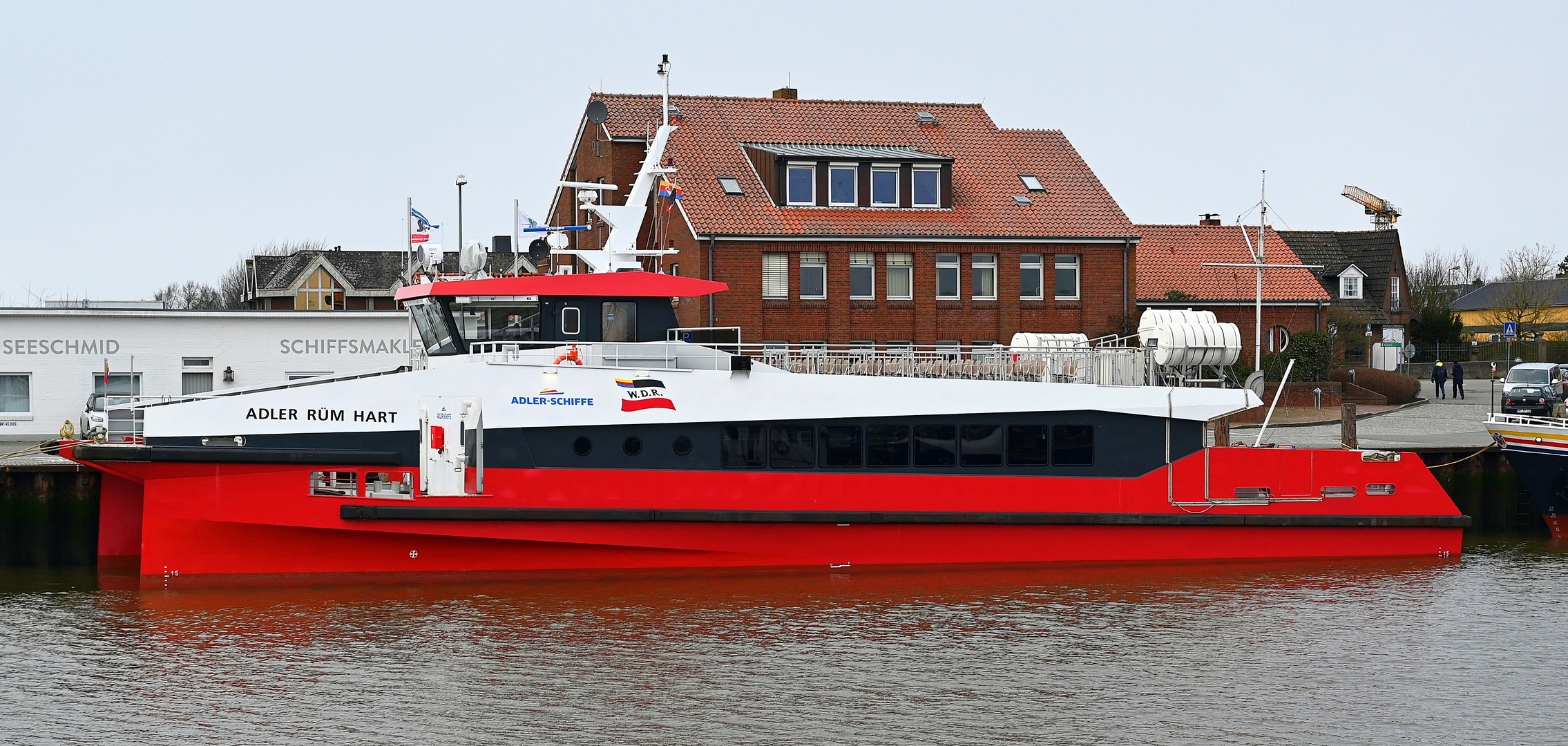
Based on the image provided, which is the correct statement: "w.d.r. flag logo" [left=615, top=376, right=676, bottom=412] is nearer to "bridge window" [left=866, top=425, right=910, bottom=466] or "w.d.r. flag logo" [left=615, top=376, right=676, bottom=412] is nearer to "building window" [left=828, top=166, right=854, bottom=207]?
"bridge window" [left=866, top=425, right=910, bottom=466]

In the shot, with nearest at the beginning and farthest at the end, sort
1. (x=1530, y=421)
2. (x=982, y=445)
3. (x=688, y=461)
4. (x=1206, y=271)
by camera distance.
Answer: (x=688, y=461) → (x=982, y=445) → (x=1530, y=421) → (x=1206, y=271)

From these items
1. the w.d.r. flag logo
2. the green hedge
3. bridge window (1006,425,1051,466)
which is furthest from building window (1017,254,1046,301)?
the w.d.r. flag logo

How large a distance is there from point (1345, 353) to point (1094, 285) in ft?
38.9

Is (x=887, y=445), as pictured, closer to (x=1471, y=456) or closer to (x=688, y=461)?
(x=688, y=461)

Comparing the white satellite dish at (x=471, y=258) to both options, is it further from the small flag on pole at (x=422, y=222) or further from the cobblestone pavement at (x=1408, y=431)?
the cobblestone pavement at (x=1408, y=431)

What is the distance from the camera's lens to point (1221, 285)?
34.8 m

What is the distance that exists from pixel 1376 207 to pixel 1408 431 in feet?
145

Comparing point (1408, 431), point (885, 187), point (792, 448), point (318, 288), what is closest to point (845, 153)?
point (885, 187)

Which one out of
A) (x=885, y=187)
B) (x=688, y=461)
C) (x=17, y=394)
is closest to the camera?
(x=688, y=461)

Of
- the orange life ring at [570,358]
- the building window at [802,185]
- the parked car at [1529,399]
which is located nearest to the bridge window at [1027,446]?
the orange life ring at [570,358]

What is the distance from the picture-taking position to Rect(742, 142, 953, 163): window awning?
2991 centimetres

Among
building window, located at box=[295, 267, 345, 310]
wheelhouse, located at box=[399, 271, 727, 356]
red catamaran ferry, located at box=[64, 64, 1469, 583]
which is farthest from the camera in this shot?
building window, located at box=[295, 267, 345, 310]

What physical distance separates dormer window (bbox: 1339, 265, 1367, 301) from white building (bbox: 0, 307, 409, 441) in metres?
32.1

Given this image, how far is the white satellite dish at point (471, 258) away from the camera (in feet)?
56.1
